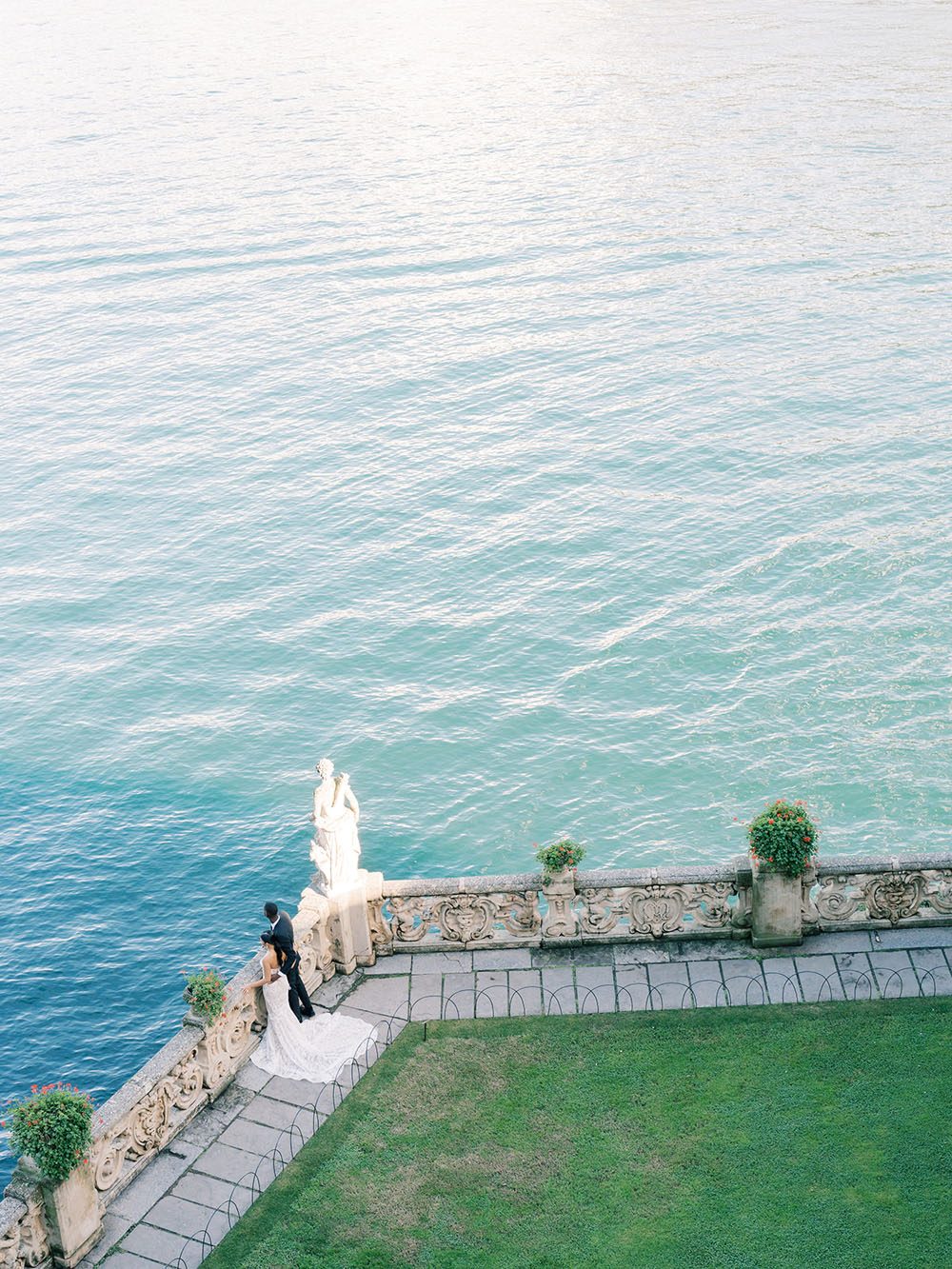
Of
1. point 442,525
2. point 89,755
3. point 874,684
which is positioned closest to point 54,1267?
point 89,755

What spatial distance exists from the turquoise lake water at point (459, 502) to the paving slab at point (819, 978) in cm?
1180

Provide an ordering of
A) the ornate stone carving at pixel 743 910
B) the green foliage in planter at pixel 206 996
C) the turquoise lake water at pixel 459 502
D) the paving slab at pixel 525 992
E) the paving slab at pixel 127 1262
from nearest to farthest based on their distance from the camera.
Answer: the paving slab at pixel 127 1262, the green foliage in planter at pixel 206 996, the paving slab at pixel 525 992, the ornate stone carving at pixel 743 910, the turquoise lake water at pixel 459 502

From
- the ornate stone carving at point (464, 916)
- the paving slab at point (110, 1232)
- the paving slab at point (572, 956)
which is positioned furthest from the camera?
the ornate stone carving at point (464, 916)

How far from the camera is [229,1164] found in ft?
61.0

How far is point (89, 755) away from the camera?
38.8m

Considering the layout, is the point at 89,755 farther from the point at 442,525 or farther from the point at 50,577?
the point at 442,525

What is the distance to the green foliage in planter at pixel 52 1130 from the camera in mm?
16531

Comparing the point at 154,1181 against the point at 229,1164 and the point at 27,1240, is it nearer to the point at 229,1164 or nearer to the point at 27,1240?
the point at 229,1164

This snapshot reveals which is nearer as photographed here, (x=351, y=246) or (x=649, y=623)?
(x=649, y=623)

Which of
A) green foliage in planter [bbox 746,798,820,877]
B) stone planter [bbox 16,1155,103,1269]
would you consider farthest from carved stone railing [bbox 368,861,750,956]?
stone planter [bbox 16,1155,103,1269]

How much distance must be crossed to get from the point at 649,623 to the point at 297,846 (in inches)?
504

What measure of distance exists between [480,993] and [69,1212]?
6.74 meters

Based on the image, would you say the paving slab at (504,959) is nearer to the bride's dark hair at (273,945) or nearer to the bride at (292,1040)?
the bride at (292,1040)

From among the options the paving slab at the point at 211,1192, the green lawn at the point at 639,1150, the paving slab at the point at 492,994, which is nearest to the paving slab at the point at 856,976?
the green lawn at the point at 639,1150
